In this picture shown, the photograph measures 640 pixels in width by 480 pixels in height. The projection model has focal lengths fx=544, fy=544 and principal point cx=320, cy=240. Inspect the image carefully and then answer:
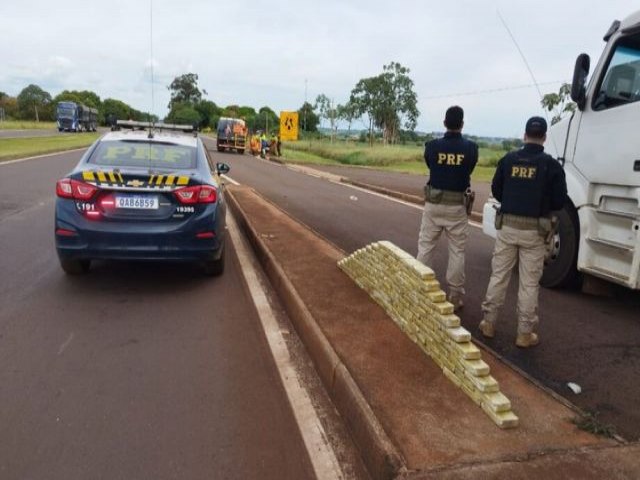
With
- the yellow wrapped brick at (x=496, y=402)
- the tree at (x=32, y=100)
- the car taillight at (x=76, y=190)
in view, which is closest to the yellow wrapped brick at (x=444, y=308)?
the yellow wrapped brick at (x=496, y=402)

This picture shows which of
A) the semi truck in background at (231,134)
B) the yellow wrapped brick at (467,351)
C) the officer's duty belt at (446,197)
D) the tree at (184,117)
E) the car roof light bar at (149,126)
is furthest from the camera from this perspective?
the semi truck in background at (231,134)

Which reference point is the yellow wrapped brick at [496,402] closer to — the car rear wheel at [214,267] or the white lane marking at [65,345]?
the white lane marking at [65,345]

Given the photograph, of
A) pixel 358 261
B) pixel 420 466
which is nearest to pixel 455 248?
pixel 358 261

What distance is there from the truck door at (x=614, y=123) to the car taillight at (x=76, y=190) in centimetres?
494

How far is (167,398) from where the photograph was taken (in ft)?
11.3

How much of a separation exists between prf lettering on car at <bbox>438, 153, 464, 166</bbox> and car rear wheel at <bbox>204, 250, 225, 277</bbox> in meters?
2.65

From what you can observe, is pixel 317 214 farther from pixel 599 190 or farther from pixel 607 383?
pixel 607 383

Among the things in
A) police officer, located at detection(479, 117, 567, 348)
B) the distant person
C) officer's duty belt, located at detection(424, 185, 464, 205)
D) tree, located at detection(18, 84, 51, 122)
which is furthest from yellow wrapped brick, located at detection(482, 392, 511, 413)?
tree, located at detection(18, 84, 51, 122)

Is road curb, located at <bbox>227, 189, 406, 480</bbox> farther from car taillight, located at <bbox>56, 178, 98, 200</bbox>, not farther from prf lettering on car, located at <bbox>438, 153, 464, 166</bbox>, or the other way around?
car taillight, located at <bbox>56, 178, 98, 200</bbox>

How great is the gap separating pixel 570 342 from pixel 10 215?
9129 millimetres

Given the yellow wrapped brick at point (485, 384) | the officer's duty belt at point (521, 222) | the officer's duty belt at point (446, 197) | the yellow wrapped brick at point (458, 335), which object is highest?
the officer's duty belt at point (446, 197)

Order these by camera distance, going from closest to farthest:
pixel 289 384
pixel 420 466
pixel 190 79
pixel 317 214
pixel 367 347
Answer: pixel 420 466, pixel 289 384, pixel 367 347, pixel 317 214, pixel 190 79

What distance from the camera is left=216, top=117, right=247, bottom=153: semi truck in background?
39.4 m

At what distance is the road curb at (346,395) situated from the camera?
104 inches
